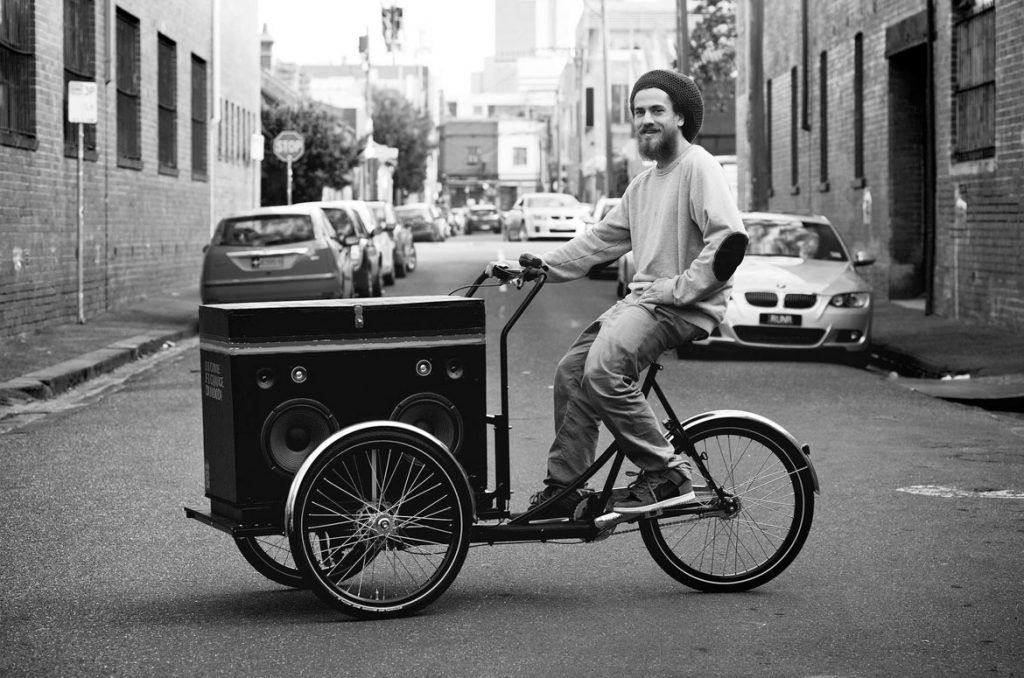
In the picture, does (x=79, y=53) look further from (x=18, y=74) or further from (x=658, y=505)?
(x=658, y=505)

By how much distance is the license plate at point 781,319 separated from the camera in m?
15.5

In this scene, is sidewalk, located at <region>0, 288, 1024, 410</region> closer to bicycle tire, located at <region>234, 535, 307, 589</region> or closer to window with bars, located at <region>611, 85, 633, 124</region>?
bicycle tire, located at <region>234, 535, 307, 589</region>

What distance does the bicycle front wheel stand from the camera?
607 centimetres

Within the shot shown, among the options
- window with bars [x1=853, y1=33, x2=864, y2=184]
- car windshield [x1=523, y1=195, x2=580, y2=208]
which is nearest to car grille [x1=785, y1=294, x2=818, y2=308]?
window with bars [x1=853, y1=33, x2=864, y2=184]

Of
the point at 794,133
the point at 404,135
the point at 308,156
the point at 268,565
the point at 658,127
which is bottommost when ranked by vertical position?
the point at 268,565

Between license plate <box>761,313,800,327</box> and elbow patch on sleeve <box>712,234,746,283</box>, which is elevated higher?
elbow patch on sleeve <box>712,234,746,283</box>

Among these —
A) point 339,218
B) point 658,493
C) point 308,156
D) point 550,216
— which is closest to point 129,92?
point 339,218

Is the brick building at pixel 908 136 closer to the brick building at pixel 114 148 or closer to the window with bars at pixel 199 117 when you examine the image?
the brick building at pixel 114 148

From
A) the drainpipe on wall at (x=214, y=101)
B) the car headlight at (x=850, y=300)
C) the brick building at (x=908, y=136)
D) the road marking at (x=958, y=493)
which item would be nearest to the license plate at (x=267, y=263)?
the car headlight at (x=850, y=300)

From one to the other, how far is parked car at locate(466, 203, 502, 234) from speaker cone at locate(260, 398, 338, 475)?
73713mm

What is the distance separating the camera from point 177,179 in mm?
27000

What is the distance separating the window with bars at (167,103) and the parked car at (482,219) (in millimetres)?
Result: 52231

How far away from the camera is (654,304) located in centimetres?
583

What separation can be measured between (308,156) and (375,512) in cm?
4303
